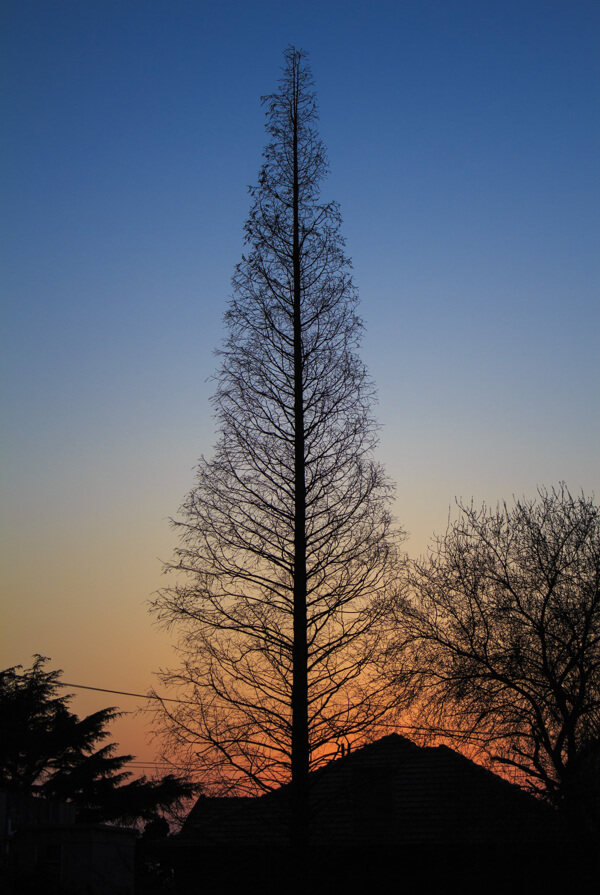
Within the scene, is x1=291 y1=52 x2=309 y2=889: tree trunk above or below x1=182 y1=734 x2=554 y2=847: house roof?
above

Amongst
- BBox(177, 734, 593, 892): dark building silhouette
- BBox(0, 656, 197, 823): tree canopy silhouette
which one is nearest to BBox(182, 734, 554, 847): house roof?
BBox(177, 734, 593, 892): dark building silhouette

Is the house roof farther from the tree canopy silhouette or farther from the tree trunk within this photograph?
the tree canopy silhouette

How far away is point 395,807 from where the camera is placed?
18.6 meters

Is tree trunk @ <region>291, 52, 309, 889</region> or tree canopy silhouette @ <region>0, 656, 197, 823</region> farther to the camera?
tree canopy silhouette @ <region>0, 656, 197, 823</region>

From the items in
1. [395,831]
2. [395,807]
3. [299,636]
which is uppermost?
[299,636]

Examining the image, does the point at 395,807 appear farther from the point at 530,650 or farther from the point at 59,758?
the point at 59,758

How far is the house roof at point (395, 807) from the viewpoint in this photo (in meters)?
12.4

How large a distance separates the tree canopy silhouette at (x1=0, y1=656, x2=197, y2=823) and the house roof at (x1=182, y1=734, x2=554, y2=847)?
22569mm

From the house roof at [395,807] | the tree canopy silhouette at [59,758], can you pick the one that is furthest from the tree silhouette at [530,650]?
the tree canopy silhouette at [59,758]

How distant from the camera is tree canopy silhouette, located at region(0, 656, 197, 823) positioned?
38219 millimetres

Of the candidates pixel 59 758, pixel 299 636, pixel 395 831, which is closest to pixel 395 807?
pixel 395 831

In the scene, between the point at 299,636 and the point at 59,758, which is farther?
the point at 59,758

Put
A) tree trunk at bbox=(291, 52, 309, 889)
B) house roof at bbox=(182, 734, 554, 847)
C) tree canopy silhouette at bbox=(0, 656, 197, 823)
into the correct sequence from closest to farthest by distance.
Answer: tree trunk at bbox=(291, 52, 309, 889) < house roof at bbox=(182, 734, 554, 847) < tree canopy silhouette at bbox=(0, 656, 197, 823)

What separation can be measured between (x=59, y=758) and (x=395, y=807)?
27.1 meters
